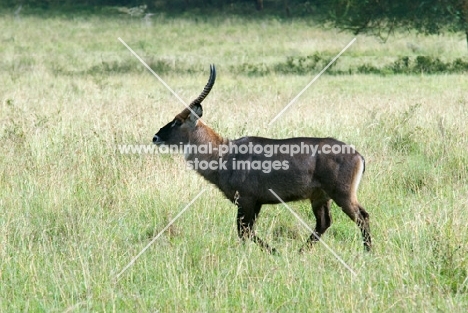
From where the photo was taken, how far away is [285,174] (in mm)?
5617

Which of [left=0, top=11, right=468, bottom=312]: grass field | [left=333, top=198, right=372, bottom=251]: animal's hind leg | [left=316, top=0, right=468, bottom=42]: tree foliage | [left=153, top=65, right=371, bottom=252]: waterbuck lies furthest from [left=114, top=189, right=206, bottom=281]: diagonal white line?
[left=316, top=0, right=468, bottom=42]: tree foliage

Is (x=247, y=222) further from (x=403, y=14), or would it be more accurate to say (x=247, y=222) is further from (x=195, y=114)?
(x=403, y=14)

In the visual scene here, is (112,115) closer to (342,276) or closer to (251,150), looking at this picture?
(251,150)

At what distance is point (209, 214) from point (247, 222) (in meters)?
0.59

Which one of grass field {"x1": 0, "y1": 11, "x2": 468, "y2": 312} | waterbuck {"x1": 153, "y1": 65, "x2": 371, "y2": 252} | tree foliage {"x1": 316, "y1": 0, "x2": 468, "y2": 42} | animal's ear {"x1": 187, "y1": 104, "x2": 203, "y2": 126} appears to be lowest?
tree foliage {"x1": 316, "y1": 0, "x2": 468, "y2": 42}

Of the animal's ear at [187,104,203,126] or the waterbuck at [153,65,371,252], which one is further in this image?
the animal's ear at [187,104,203,126]

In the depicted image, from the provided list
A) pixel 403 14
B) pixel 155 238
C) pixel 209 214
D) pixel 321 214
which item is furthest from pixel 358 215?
pixel 403 14

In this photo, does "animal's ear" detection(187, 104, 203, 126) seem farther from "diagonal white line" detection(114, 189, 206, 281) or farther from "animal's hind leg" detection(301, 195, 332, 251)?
"animal's hind leg" detection(301, 195, 332, 251)

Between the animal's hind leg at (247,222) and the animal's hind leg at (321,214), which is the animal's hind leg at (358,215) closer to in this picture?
the animal's hind leg at (321,214)

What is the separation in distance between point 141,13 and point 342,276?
33.9 meters

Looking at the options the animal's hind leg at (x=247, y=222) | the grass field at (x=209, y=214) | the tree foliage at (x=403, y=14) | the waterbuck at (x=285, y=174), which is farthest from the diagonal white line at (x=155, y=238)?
the tree foliage at (x=403, y=14)

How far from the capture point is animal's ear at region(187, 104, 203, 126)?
236 inches

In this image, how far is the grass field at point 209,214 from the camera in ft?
14.1

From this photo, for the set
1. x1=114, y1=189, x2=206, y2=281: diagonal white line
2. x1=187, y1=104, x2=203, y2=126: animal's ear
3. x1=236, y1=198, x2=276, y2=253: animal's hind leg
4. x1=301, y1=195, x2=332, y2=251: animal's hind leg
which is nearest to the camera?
x1=114, y1=189, x2=206, y2=281: diagonal white line
